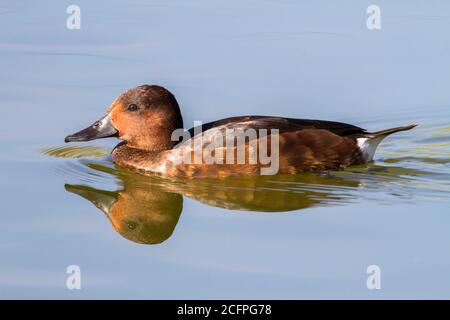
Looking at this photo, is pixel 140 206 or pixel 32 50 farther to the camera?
pixel 32 50

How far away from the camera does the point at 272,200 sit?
1045 cm

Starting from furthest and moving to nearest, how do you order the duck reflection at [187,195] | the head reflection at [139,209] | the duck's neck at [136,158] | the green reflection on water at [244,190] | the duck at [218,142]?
the duck's neck at [136,158] < the duck at [218,142] < the green reflection on water at [244,190] < the duck reflection at [187,195] < the head reflection at [139,209]

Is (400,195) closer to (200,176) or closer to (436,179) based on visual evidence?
(436,179)

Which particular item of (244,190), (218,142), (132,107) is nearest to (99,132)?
(132,107)

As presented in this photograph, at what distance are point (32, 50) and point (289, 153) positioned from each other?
454 cm

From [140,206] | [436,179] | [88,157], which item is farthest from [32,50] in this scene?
[436,179]

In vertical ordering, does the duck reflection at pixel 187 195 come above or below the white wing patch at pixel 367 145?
below

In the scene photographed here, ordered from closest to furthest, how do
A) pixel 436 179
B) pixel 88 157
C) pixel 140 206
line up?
1. pixel 140 206
2. pixel 436 179
3. pixel 88 157

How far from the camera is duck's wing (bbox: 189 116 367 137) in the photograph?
1091 cm

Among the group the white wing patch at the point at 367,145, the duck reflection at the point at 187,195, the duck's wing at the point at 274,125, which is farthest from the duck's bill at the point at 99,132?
the white wing patch at the point at 367,145

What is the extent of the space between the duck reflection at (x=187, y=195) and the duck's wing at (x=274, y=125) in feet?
1.66

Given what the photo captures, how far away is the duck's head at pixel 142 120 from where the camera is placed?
11.4m

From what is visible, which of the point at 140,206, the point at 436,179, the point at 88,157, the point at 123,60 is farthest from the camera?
the point at 123,60

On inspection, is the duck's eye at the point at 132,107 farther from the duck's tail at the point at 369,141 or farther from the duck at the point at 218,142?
the duck's tail at the point at 369,141
